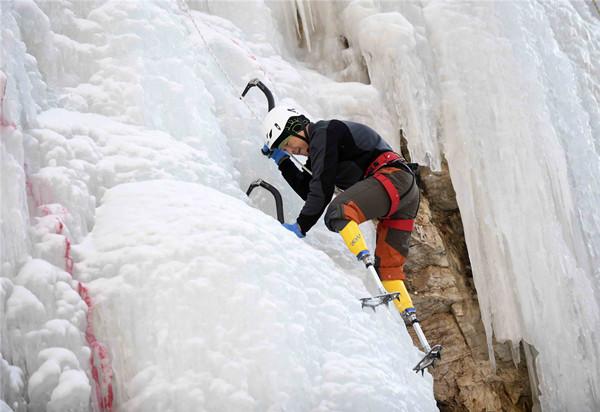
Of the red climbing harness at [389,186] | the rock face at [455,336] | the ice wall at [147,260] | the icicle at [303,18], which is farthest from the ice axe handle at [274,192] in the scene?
the icicle at [303,18]

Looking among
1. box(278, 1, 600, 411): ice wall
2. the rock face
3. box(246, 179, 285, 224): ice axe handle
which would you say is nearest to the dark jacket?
box(246, 179, 285, 224): ice axe handle

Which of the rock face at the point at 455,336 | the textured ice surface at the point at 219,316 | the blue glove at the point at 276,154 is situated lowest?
the rock face at the point at 455,336

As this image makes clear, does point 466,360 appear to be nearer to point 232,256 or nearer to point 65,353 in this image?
point 232,256

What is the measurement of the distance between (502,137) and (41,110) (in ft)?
10.4

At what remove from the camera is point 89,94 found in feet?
8.59

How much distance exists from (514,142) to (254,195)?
2.27m

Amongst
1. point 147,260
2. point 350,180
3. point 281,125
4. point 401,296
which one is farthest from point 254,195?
point 147,260

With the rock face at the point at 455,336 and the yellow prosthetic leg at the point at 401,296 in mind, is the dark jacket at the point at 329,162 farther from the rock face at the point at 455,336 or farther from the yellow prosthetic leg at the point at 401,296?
the rock face at the point at 455,336

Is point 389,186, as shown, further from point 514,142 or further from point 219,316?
point 514,142

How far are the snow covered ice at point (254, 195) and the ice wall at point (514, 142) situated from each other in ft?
0.05

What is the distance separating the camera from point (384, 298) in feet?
8.28

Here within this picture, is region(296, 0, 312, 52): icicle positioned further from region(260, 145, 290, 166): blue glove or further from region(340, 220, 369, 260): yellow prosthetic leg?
region(340, 220, 369, 260): yellow prosthetic leg

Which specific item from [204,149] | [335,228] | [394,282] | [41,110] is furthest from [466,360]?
[41,110]

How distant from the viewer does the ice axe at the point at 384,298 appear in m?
2.50
